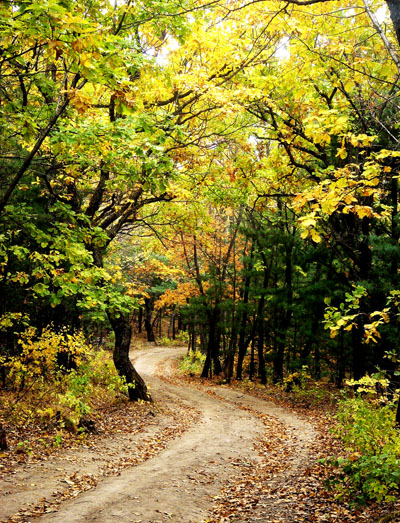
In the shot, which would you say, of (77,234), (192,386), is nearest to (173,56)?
(77,234)

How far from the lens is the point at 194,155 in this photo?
12562mm

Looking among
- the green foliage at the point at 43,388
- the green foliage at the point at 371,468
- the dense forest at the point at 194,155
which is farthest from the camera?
the green foliage at the point at 43,388

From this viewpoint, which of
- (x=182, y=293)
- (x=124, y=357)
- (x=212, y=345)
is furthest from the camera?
(x=182, y=293)

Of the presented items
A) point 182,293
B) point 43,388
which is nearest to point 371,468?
point 43,388

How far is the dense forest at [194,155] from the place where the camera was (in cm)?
516

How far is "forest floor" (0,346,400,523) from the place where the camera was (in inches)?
232

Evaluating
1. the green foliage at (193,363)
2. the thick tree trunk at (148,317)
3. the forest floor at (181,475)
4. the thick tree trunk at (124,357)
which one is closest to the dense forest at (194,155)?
the thick tree trunk at (124,357)

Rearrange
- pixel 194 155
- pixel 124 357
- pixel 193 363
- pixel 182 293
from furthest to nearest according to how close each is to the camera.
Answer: pixel 193 363 → pixel 182 293 → pixel 124 357 → pixel 194 155

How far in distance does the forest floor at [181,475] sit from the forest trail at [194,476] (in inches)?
0.7

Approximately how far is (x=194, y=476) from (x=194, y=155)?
29.3 ft

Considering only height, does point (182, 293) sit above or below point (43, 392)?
above

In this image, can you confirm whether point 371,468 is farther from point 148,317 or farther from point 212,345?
point 148,317

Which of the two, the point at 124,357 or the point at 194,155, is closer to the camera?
the point at 194,155

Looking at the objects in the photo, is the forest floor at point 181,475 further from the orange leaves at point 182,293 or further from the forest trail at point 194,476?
the orange leaves at point 182,293
